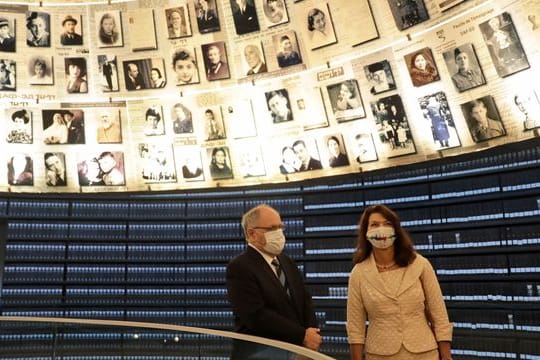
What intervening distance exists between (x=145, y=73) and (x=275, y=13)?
117 centimetres

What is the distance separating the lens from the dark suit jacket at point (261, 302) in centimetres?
250

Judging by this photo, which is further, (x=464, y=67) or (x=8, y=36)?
(x=8, y=36)

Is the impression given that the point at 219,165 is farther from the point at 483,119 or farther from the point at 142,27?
the point at 483,119

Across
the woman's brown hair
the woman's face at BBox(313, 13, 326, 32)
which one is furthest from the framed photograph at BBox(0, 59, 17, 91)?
the woman's brown hair

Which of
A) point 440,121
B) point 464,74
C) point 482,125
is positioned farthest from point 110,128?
point 482,125

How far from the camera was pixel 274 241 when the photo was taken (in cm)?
266

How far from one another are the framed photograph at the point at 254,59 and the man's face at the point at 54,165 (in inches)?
66.1

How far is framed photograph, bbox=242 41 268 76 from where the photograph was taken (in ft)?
15.4

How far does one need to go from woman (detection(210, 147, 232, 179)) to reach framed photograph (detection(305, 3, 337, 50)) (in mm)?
1077

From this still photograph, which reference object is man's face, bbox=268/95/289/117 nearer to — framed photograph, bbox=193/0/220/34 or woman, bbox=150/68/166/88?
framed photograph, bbox=193/0/220/34

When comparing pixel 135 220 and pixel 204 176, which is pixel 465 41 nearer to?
pixel 204 176

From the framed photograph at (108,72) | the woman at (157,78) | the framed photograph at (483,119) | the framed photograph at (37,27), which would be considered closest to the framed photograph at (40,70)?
the framed photograph at (37,27)

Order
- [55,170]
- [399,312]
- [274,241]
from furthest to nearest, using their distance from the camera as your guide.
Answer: [55,170]
[274,241]
[399,312]

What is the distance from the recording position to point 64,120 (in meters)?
5.02
